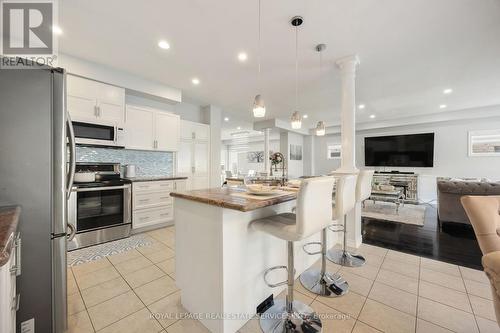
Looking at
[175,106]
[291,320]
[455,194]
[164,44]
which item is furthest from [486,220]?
[175,106]

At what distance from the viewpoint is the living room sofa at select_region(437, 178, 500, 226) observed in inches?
128

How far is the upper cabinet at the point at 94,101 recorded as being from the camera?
2799 millimetres

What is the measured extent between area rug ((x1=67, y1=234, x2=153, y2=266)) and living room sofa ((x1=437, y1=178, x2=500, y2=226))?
511 centimetres

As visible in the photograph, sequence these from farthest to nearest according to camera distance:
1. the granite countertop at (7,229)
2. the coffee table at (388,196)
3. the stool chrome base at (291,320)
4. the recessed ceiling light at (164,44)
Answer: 1. the coffee table at (388,196)
2. the recessed ceiling light at (164,44)
3. the stool chrome base at (291,320)
4. the granite countertop at (7,229)

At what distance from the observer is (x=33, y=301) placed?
1159 millimetres

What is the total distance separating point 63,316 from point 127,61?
3.10 metres

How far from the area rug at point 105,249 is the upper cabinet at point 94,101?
72.1 inches

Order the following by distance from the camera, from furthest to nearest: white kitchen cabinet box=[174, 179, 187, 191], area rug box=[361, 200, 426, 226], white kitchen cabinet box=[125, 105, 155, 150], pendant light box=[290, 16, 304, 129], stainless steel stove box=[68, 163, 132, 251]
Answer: area rug box=[361, 200, 426, 226] < white kitchen cabinet box=[174, 179, 187, 191] < white kitchen cabinet box=[125, 105, 155, 150] < stainless steel stove box=[68, 163, 132, 251] < pendant light box=[290, 16, 304, 129]

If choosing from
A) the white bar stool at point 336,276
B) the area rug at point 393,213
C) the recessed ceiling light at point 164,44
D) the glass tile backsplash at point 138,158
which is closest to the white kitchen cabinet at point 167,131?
the glass tile backsplash at point 138,158

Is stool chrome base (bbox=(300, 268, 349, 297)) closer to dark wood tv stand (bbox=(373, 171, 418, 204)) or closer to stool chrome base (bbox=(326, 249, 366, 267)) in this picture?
stool chrome base (bbox=(326, 249, 366, 267))

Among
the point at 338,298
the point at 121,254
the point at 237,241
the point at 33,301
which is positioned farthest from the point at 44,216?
the point at 338,298

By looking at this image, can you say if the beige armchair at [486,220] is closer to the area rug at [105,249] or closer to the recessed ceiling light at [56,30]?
the area rug at [105,249]

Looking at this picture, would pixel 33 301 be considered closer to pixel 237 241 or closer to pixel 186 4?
pixel 237 241

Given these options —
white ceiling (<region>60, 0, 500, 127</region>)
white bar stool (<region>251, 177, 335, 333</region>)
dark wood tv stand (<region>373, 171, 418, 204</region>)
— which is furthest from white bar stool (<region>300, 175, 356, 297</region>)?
dark wood tv stand (<region>373, 171, 418, 204</region>)
